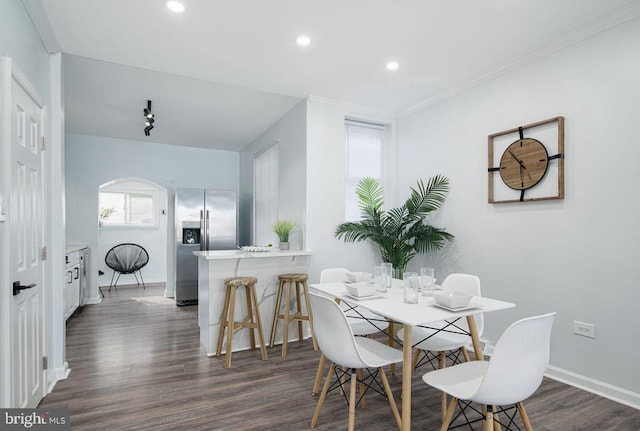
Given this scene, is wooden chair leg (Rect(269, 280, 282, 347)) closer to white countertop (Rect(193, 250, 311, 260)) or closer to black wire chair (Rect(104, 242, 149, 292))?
white countertop (Rect(193, 250, 311, 260))

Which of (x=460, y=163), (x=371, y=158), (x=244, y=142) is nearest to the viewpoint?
(x=460, y=163)

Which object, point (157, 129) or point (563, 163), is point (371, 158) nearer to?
point (563, 163)

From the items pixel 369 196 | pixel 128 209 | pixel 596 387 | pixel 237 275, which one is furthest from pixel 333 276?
pixel 128 209

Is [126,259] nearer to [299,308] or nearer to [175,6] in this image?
[299,308]

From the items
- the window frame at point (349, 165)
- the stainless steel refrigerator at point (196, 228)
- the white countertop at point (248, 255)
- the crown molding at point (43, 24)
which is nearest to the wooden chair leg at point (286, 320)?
the white countertop at point (248, 255)

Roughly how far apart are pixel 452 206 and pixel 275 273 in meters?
2.02

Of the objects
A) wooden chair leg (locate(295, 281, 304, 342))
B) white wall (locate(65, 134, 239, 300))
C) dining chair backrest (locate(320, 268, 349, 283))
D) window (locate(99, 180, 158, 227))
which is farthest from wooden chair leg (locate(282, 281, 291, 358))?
window (locate(99, 180, 158, 227))

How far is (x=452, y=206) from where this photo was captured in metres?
3.79

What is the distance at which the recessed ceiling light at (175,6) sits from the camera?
7.67 ft

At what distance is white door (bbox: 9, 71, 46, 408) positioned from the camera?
194cm

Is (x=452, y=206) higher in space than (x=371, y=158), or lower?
lower

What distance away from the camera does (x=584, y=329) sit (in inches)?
105

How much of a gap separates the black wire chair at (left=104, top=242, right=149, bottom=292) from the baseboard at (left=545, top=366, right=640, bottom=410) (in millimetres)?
6920

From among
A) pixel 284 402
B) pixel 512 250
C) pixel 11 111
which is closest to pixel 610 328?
pixel 512 250
